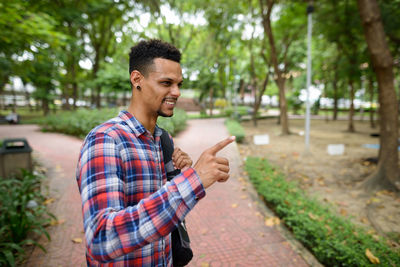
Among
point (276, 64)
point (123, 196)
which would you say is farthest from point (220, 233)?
point (276, 64)

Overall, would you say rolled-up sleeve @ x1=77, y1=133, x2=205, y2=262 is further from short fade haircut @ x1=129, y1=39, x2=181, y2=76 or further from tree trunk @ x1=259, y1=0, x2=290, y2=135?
tree trunk @ x1=259, y1=0, x2=290, y2=135

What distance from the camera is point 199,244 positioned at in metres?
3.45

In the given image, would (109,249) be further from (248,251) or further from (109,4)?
(109,4)

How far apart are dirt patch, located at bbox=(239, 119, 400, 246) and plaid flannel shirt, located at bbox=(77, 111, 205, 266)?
4142 millimetres

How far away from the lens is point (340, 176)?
6.65m

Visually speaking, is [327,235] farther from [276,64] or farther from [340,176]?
[276,64]

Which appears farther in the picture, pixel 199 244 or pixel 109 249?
pixel 199 244

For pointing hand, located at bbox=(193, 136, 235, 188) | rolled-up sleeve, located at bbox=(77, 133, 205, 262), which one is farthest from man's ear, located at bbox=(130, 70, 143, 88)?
pointing hand, located at bbox=(193, 136, 235, 188)

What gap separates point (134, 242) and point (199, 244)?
283 cm

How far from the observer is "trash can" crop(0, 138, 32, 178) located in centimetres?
503

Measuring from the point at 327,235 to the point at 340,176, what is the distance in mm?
3995

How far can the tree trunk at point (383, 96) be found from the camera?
5.02 metres

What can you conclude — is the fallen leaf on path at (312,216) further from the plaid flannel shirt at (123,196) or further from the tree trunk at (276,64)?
the tree trunk at (276,64)

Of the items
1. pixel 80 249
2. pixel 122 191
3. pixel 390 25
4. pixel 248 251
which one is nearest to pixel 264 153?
pixel 390 25
